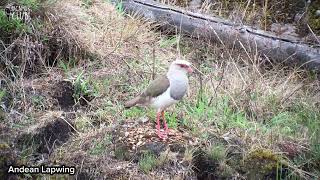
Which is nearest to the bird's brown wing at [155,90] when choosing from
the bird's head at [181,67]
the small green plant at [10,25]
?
the bird's head at [181,67]

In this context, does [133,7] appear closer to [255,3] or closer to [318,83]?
[255,3]

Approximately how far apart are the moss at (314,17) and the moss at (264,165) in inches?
95.0

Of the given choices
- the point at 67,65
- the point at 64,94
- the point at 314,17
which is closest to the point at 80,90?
the point at 64,94

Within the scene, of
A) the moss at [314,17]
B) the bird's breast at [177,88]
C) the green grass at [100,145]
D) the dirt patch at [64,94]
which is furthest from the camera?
the moss at [314,17]

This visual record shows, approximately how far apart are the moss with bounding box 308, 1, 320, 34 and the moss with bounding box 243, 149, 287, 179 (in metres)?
2.41

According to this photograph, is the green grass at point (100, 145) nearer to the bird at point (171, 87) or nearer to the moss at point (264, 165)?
the bird at point (171, 87)

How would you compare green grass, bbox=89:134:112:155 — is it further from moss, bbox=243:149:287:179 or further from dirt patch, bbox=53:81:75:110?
moss, bbox=243:149:287:179

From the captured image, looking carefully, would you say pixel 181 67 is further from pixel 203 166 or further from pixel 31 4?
pixel 31 4

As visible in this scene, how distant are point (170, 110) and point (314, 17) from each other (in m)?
2.39

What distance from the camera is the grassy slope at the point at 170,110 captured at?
386cm

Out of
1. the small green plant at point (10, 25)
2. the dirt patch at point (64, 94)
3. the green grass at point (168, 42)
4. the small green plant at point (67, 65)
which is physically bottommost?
the dirt patch at point (64, 94)

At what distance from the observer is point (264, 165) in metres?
3.83

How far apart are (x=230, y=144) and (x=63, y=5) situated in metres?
2.35

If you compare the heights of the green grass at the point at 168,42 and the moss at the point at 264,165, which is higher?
the green grass at the point at 168,42
